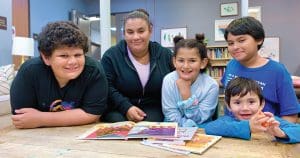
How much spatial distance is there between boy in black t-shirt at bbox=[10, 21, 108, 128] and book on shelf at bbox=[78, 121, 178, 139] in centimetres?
20

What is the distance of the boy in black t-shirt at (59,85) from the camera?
4.28 ft

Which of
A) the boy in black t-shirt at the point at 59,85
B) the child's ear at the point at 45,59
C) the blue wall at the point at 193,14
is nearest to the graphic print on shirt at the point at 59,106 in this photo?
the boy in black t-shirt at the point at 59,85

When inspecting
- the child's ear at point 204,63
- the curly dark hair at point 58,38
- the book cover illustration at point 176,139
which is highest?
the curly dark hair at point 58,38

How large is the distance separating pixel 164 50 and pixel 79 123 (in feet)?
2.59

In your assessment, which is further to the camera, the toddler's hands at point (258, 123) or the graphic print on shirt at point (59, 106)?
the graphic print on shirt at point (59, 106)

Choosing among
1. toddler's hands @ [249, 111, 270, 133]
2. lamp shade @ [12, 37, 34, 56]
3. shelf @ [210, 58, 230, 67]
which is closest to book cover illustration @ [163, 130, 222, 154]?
toddler's hands @ [249, 111, 270, 133]

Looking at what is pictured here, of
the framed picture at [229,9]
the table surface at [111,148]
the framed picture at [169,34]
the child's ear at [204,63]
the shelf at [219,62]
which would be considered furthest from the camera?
the framed picture at [169,34]

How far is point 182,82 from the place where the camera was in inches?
64.3

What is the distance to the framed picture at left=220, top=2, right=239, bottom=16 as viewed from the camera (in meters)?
5.64

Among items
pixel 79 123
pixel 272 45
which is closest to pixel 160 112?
pixel 79 123

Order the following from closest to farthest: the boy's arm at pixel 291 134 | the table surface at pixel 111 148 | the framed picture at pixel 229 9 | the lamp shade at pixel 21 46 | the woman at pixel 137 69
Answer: the table surface at pixel 111 148 < the boy's arm at pixel 291 134 < the woman at pixel 137 69 < the lamp shade at pixel 21 46 < the framed picture at pixel 229 9

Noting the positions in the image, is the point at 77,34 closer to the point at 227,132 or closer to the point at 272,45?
the point at 227,132

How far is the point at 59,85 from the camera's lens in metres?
Answer: 1.41

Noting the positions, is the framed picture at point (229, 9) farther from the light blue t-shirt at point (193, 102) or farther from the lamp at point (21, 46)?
the light blue t-shirt at point (193, 102)
